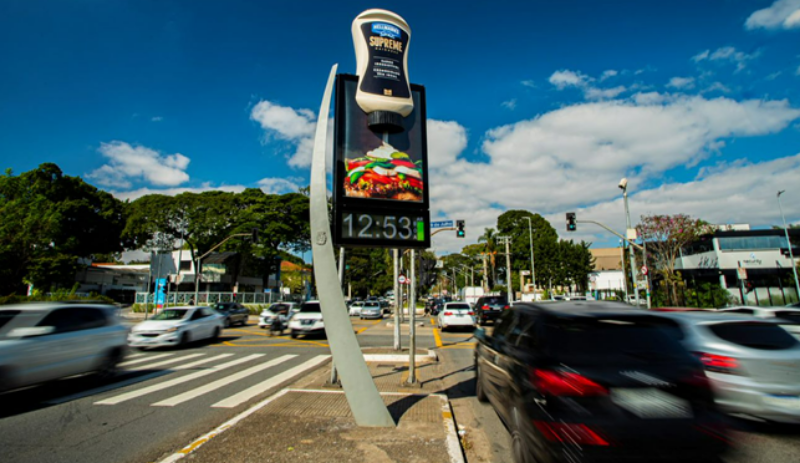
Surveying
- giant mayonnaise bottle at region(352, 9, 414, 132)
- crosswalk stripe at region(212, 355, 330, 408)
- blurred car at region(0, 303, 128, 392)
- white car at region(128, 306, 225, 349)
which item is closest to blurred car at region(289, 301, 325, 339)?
white car at region(128, 306, 225, 349)

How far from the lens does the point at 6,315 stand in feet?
22.1

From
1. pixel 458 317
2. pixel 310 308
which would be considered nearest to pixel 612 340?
pixel 310 308

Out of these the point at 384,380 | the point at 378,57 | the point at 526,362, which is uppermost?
the point at 378,57

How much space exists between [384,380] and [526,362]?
5011 millimetres

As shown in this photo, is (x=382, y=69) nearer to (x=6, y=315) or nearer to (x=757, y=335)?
(x=757, y=335)

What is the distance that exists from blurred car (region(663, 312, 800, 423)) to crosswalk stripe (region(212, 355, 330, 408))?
6.76 m

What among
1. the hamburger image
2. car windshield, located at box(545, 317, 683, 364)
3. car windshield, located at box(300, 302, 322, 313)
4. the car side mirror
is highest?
the hamburger image

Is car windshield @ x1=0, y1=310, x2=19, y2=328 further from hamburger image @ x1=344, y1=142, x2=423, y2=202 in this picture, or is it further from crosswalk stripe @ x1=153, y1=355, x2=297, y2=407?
hamburger image @ x1=344, y1=142, x2=423, y2=202

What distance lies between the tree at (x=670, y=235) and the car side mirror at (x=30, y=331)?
3829 centimetres

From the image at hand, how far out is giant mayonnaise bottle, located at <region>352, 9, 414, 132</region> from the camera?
250 inches

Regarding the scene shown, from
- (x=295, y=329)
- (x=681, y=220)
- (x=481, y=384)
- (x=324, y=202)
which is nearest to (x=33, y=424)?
(x=324, y=202)

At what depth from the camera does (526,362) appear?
376cm

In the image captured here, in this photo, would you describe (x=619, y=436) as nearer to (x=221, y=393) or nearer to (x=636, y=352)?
(x=636, y=352)

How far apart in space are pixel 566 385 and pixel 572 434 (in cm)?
35
